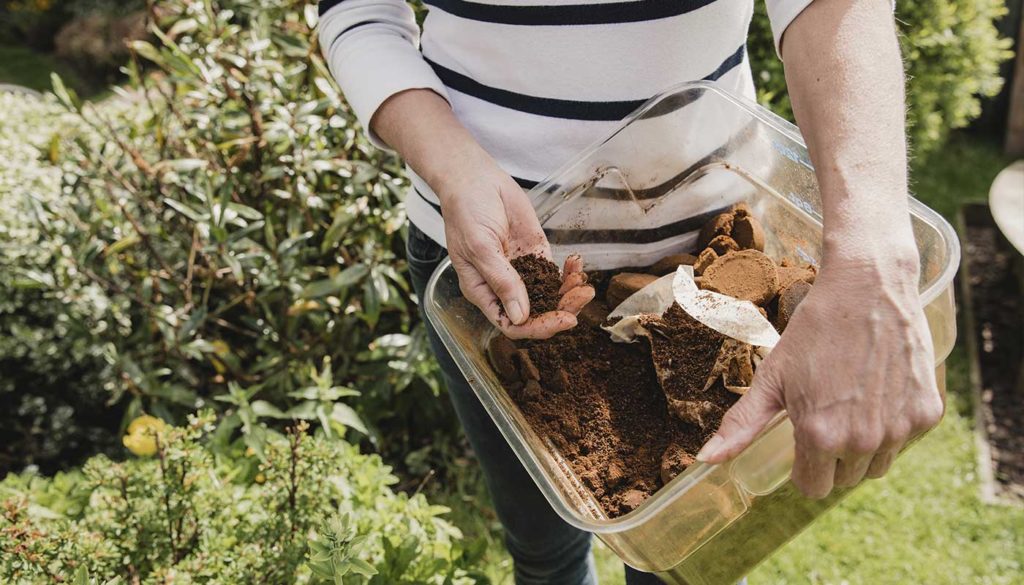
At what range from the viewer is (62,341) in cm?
282

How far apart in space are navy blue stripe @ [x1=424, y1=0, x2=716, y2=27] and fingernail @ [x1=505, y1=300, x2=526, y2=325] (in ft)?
1.44

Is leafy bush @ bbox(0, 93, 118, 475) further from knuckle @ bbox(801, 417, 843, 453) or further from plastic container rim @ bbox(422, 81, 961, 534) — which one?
knuckle @ bbox(801, 417, 843, 453)

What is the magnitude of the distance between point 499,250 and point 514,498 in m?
Answer: 0.64

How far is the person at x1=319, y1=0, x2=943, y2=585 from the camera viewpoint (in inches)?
34.1

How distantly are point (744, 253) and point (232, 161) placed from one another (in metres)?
1.71

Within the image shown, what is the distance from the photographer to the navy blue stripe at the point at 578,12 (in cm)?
123

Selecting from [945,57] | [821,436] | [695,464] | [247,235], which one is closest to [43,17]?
[247,235]

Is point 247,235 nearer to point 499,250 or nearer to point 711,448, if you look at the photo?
point 499,250

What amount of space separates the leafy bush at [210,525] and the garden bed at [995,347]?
2.03m

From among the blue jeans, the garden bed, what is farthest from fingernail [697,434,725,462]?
the garden bed

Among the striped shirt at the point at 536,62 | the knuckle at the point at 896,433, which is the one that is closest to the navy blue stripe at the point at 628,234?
the striped shirt at the point at 536,62

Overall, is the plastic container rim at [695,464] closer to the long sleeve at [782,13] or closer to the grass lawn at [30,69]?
the long sleeve at [782,13]

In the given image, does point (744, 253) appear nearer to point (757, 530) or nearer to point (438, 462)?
point (757, 530)

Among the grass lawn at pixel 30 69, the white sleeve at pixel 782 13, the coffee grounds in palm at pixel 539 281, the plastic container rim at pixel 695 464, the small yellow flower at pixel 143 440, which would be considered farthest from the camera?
the grass lawn at pixel 30 69
